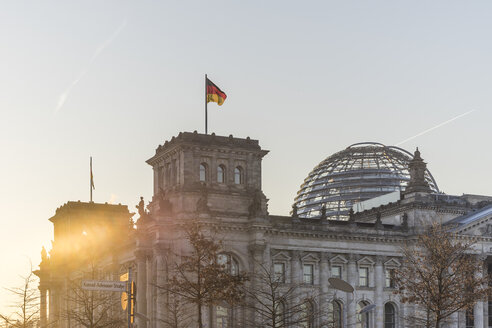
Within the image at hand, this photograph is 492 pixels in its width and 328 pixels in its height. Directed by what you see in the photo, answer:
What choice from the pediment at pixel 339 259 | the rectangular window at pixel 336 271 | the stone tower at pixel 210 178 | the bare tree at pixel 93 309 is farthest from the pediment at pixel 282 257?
the bare tree at pixel 93 309

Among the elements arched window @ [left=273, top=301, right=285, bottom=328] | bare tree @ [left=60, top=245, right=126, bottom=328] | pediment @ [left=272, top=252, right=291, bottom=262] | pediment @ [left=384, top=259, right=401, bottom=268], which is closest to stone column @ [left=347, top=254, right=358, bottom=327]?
pediment @ [left=384, top=259, right=401, bottom=268]

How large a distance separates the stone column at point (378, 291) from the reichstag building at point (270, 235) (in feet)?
0.38

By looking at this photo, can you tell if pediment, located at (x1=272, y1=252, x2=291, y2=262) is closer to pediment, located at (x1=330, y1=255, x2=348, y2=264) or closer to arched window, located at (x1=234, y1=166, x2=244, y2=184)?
pediment, located at (x1=330, y1=255, x2=348, y2=264)

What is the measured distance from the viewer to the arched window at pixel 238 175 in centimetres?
10257

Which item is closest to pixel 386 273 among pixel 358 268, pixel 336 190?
pixel 358 268

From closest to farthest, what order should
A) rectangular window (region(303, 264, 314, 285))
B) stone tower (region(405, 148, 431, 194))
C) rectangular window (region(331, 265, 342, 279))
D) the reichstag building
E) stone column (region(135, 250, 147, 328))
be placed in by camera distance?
the reichstag building < stone column (region(135, 250, 147, 328)) < rectangular window (region(303, 264, 314, 285)) < rectangular window (region(331, 265, 342, 279)) < stone tower (region(405, 148, 431, 194))

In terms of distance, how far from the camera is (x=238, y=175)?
338 ft

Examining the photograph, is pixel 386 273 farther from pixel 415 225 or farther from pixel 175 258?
pixel 175 258

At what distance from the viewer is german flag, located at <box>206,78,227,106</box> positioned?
101562 millimetres

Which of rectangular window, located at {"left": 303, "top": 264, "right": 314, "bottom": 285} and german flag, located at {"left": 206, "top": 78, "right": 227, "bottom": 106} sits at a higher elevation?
german flag, located at {"left": 206, "top": 78, "right": 227, "bottom": 106}

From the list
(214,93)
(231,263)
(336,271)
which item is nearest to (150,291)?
(231,263)

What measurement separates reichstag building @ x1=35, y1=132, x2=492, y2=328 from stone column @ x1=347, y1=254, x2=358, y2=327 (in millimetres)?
108

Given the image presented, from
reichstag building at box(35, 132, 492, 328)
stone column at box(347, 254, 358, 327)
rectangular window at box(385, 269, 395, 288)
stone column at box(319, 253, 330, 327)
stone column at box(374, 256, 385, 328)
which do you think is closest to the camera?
reichstag building at box(35, 132, 492, 328)

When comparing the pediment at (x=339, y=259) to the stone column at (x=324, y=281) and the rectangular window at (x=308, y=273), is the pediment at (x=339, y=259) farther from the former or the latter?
the rectangular window at (x=308, y=273)
